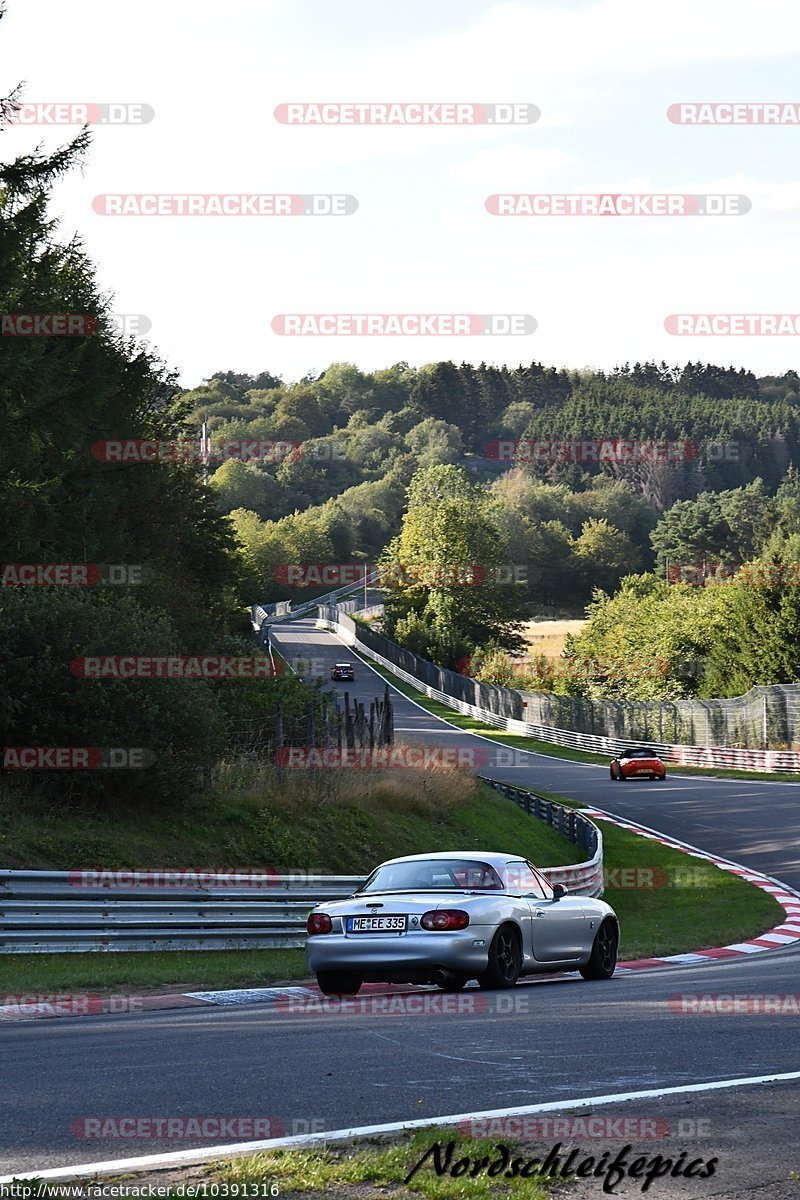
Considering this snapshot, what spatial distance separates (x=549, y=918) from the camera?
541 inches

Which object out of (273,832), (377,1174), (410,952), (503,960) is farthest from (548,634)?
(377,1174)

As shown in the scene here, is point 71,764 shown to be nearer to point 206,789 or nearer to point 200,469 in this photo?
point 206,789

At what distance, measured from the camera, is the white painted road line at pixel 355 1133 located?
19.3 ft

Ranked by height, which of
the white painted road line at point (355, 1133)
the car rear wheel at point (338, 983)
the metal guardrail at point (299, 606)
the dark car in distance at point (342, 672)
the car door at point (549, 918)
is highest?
the metal guardrail at point (299, 606)

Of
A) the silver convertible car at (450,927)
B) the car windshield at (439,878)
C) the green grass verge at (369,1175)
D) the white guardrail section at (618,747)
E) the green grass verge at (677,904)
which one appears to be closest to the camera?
the green grass verge at (369,1175)

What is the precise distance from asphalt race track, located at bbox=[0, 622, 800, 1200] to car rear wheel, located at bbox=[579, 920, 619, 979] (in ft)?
2.44

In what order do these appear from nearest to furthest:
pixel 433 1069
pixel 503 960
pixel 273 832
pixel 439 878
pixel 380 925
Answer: pixel 433 1069
pixel 380 925
pixel 503 960
pixel 439 878
pixel 273 832

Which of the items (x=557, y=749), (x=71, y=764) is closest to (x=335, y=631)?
(x=557, y=749)

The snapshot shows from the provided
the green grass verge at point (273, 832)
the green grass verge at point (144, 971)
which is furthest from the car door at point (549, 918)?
the green grass verge at point (273, 832)

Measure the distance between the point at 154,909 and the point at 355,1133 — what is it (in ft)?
36.3

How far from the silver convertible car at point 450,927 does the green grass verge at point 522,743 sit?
38.3m

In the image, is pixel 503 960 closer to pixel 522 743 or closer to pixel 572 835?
pixel 572 835

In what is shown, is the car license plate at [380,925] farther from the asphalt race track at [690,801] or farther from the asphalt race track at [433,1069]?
the asphalt race track at [690,801]

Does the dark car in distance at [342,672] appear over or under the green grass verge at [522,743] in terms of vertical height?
over
